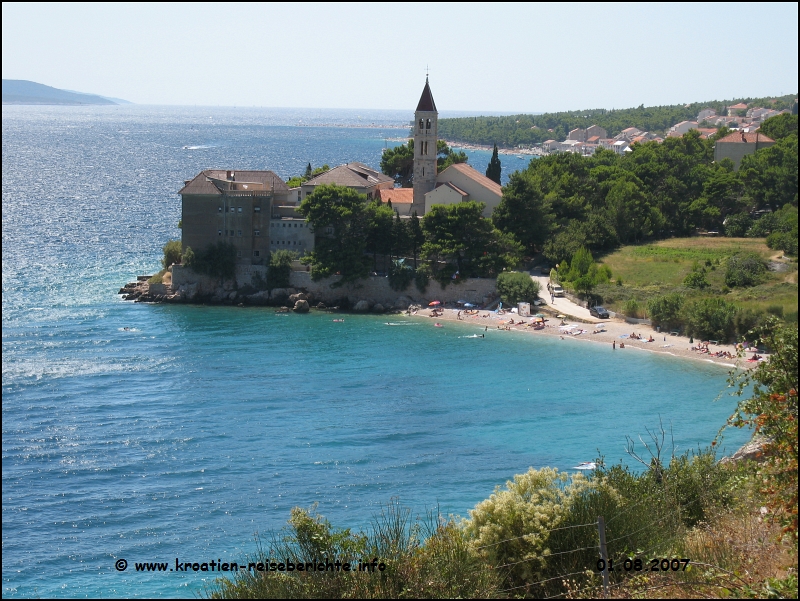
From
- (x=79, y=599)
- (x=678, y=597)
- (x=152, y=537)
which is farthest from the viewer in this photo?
(x=152, y=537)

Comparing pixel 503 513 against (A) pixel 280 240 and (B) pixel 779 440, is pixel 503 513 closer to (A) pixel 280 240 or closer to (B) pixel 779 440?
(B) pixel 779 440

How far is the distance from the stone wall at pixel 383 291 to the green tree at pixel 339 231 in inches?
21.7

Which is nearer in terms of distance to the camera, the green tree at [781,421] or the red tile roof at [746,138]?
the green tree at [781,421]

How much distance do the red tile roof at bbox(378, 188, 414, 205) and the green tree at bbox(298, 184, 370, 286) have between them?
4895 millimetres

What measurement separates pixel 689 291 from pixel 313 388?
61.6 ft

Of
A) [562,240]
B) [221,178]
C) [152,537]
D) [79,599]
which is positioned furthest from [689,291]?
[79,599]

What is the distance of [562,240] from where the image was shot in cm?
4978

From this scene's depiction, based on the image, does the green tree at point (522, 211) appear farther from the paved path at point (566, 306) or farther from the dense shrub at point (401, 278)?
the dense shrub at point (401, 278)

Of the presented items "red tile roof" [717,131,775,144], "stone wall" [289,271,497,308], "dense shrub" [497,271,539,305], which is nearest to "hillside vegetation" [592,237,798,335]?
"dense shrub" [497,271,539,305]

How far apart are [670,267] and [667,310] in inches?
298

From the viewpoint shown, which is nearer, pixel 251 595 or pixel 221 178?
pixel 251 595

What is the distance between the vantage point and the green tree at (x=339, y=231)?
46.8 m

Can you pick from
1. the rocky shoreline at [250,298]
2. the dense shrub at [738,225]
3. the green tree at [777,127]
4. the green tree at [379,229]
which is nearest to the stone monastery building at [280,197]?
the rocky shoreline at [250,298]

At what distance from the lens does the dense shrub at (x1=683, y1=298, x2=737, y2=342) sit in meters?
39.9
